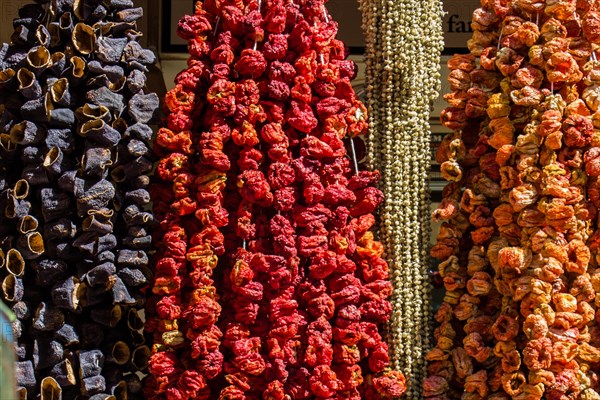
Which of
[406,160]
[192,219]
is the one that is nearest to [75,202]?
[192,219]

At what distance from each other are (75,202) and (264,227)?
0.27 metres

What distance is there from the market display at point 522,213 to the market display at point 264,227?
0.11m

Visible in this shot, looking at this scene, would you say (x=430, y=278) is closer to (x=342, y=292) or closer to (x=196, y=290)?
(x=342, y=292)

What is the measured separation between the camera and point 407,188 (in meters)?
1.53

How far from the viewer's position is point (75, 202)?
1.45 metres

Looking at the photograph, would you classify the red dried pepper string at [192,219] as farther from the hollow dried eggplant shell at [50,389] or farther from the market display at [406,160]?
the market display at [406,160]

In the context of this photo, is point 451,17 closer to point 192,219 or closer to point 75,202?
point 192,219

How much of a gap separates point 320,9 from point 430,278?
0.44m

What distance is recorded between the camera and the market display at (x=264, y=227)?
1442 millimetres

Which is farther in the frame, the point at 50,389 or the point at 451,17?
the point at 451,17

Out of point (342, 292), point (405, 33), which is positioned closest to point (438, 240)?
point (342, 292)

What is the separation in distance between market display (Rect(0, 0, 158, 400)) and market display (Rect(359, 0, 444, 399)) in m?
0.35

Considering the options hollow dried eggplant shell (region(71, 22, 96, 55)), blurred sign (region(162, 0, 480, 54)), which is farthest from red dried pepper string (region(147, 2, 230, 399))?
blurred sign (region(162, 0, 480, 54))

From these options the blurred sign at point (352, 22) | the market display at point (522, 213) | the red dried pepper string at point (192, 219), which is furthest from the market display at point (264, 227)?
the blurred sign at point (352, 22)
